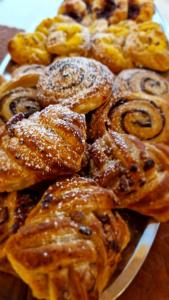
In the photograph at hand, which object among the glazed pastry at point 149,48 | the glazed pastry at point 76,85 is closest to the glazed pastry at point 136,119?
the glazed pastry at point 76,85

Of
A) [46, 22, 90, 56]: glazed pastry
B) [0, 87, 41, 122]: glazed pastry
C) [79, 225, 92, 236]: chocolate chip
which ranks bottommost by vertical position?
[79, 225, 92, 236]: chocolate chip

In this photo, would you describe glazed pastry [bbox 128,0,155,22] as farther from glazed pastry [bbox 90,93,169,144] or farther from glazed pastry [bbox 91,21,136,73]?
glazed pastry [bbox 90,93,169,144]

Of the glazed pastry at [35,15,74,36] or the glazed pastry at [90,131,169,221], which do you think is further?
the glazed pastry at [35,15,74,36]

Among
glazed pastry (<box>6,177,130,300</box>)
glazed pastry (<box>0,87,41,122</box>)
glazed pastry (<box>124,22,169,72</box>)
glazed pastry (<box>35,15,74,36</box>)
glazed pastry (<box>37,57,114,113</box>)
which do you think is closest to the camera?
glazed pastry (<box>6,177,130,300</box>)

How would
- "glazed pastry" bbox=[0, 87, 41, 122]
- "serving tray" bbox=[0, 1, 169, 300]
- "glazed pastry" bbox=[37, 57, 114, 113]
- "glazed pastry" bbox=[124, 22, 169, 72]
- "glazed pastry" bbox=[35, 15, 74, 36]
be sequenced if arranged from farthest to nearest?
"glazed pastry" bbox=[35, 15, 74, 36] < "glazed pastry" bbox=[124, 22, 169, 72] < "glazed pastry" bbox=[0, 87, 41, 122] < "glazed pastry" bbox=[37, 57, 114, 113] < "serving tray" bbox=[0, 1, 169, 300]

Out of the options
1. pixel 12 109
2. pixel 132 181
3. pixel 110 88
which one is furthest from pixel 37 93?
pixel 132 181

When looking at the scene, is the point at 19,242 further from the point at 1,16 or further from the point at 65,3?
the point at 1,16

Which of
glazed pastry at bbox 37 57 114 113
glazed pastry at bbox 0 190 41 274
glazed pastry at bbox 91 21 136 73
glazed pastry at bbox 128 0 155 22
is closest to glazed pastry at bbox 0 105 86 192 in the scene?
glazed pastry at bbox 0 190 41 274

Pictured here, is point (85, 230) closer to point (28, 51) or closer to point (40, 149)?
point (40, 149)
